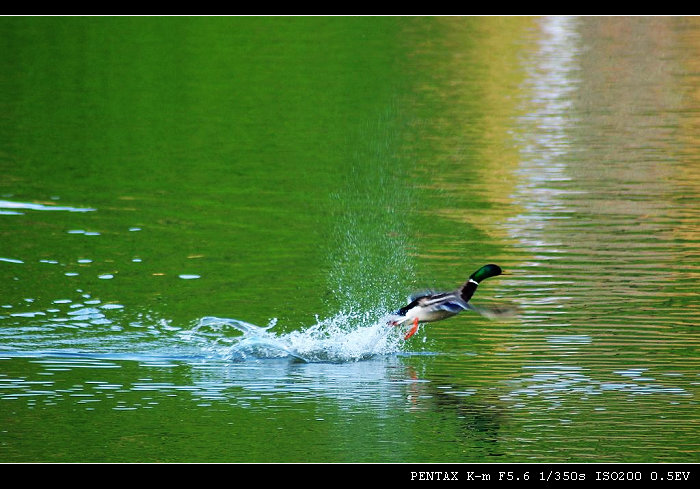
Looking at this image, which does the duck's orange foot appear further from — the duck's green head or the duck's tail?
the duck's green head

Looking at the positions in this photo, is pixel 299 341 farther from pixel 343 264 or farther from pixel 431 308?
pixel 343 264

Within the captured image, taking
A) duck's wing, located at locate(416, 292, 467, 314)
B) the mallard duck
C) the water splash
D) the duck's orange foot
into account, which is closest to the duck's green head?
the mallard duck

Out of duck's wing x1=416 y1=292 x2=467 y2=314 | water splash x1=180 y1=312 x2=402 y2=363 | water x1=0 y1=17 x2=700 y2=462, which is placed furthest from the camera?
water splash x1=180 y1=312 x2=402 y2=363

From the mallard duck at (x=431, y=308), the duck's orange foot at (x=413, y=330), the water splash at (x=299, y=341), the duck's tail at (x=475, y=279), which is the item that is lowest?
the water splash at (x=299, y=341)

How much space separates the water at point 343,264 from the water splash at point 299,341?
0.03 meters

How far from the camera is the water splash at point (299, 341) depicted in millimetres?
12961

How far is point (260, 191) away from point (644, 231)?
6.03 metres

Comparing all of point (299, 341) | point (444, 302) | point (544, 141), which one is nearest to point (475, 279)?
point (444, 302)

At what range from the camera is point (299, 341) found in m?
13.1

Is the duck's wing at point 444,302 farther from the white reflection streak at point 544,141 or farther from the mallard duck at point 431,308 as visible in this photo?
the white reflection streak at point 544,141

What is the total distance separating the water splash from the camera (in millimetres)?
12961

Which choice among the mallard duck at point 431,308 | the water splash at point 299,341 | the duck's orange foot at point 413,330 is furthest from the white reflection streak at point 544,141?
the duck's orange foot at point 413,330

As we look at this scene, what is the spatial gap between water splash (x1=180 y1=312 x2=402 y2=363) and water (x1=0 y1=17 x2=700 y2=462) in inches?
1.2
